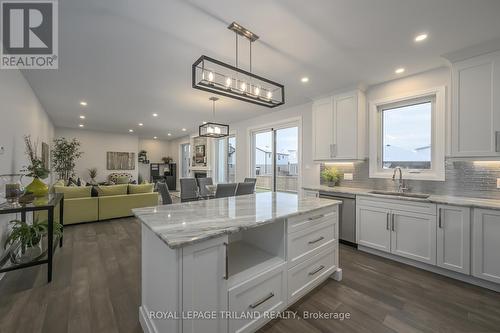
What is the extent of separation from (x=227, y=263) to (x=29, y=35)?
10.8 ft

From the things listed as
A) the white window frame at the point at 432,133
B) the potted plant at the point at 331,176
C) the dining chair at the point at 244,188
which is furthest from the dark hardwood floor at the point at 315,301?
the dining chair at the point at 244,188

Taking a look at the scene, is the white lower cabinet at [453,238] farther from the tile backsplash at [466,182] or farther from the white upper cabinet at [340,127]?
the white upper cabinet at [340,127]

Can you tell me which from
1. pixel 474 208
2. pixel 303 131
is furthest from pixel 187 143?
pixel 474 208

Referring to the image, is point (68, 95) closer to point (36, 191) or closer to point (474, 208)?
point (36, 191)

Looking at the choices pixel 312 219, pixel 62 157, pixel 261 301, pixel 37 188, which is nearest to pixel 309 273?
pixel 312 219

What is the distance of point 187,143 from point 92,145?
12.5ft

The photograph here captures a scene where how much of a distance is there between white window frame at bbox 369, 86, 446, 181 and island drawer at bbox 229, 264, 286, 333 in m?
2.79

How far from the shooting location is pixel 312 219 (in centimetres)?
193

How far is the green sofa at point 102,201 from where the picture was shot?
4.31 metres

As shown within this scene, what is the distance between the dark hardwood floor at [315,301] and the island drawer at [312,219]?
747 mm

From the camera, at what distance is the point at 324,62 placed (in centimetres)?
279

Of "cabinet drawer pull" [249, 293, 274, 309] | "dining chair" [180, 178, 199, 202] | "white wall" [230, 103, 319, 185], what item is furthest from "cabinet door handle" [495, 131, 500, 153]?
"dining chair" [180, 178, 199, 202]

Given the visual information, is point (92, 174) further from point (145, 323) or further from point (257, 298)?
point (257, 298)

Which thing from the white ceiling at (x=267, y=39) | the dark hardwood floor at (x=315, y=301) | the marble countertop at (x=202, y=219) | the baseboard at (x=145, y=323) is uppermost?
the white ceiling at (x=267, y=39)
